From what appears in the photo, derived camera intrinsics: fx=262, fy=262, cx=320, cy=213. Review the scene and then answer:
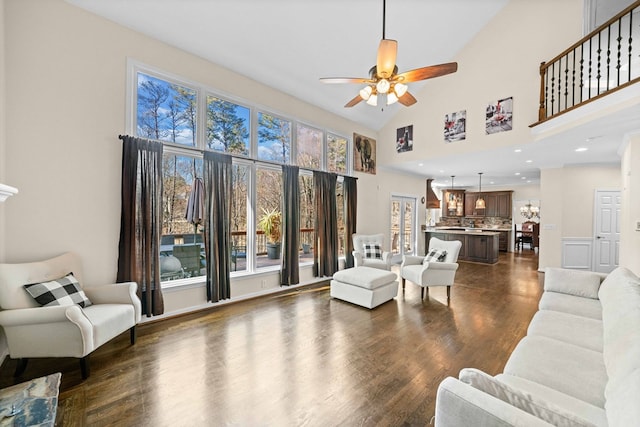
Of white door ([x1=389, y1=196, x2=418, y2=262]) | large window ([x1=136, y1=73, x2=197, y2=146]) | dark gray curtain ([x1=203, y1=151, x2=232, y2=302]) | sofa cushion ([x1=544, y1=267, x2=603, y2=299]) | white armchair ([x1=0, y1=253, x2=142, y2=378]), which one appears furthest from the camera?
white door ([x1=389, y1=196, x2=418, y2=262])

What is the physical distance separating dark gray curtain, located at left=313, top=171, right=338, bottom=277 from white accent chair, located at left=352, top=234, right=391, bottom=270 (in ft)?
1.57

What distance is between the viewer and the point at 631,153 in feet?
13.5

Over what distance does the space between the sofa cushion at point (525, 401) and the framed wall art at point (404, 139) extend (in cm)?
580

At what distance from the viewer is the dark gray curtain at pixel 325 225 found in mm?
5371

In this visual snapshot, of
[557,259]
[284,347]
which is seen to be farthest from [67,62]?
[557,259]

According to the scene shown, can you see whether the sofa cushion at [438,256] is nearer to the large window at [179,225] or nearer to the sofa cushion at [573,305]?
the sofa cushion at [573,305]

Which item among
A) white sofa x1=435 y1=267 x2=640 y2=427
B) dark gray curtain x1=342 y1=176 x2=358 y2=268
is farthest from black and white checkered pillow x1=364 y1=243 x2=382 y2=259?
white sofa x1=435 y1=267 x2=640 y2=427

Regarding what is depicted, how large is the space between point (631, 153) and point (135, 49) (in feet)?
24.2

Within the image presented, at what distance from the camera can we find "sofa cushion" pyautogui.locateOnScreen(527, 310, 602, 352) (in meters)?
1.96

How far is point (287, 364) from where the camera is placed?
2.47m

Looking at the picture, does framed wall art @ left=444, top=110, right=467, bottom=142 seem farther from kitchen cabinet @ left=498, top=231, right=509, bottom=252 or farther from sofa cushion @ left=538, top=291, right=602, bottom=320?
kitchen cabinet @ left=498, top=231, right=509, bottom=252

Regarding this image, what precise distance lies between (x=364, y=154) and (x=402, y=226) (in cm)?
285

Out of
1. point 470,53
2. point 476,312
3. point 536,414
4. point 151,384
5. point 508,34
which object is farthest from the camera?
point 470,53

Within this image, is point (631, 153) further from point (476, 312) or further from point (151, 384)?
point (151, 384)
